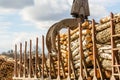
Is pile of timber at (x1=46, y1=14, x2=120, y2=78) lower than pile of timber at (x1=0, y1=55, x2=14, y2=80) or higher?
higher

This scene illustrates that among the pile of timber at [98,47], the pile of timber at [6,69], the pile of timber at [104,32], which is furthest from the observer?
the pile of timber at [6,69]

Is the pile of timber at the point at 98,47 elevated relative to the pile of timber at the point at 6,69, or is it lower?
elevated

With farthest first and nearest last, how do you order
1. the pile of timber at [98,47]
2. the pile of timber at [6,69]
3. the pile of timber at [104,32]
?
the pile of timber at [6,69], the pile of timber at [104,32], the pile of timber at [98,47]

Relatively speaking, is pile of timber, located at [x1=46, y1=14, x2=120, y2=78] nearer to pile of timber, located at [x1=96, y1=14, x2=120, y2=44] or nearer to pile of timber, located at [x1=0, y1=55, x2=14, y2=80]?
pile of timber, located at [x1=96, y1=14, x2=120, y2=44]

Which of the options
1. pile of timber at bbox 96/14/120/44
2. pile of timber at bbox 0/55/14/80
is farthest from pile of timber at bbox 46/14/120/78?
pile of timber at bbox 0/55/14/80

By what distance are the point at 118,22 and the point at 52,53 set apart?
391cm

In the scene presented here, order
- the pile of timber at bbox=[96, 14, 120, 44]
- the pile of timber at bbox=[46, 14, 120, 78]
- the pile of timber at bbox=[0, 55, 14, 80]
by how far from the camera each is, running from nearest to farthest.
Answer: the pile of timber at bbox=[46, 14, 120, 78]
the pile of timber at bbox=[96, 14, 120, 44]
the pile of timber at bbox=[0, 55, 14, 80]

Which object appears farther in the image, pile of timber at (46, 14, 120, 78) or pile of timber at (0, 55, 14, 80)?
pile of timber at (0, 55, 14, 80)

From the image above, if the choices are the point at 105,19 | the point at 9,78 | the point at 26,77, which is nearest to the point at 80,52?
the point at 105,19

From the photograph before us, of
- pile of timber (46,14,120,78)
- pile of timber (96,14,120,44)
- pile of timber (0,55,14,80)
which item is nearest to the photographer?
pile of timber (46,14,120,78)

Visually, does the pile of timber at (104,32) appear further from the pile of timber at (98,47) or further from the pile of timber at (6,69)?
the pile of timber at (6,69)

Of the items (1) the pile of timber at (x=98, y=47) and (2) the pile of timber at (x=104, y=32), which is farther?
(2) the pile of timber at (x=104, y=32)

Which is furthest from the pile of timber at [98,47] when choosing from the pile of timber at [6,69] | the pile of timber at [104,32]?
the pile of timber at [6,69]

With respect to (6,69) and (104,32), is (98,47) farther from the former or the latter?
(6,69)
